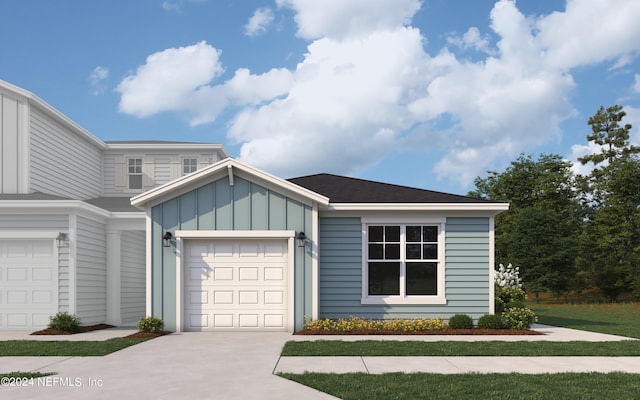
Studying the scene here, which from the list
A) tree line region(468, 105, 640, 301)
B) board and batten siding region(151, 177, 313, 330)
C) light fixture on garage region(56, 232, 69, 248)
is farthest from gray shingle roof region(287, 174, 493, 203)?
tree line region(468, 105, 640, 301)

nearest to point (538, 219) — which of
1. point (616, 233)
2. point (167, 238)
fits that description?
point (616, 233)

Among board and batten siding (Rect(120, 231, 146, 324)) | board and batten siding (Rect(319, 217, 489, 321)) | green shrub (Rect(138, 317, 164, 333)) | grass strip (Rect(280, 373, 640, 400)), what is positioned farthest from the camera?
board and batten siding (Rect(120, 231, 146, 324))

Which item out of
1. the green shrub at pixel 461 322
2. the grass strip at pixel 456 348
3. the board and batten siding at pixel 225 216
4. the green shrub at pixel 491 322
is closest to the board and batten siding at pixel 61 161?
the board and batten siding at pixel 225 216

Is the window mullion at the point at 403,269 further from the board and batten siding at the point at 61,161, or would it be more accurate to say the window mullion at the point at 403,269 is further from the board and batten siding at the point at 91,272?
the board and batten siding at the point at 61,161

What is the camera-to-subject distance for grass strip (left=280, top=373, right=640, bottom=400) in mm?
7023

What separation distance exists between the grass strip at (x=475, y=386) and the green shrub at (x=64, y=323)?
27.8ft

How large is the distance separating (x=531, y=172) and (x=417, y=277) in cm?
3515

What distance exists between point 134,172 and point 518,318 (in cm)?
1537

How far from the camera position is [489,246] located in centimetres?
1491

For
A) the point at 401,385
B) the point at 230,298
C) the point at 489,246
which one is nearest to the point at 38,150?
the point at 230,298

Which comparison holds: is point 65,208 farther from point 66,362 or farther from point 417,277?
point 417,277

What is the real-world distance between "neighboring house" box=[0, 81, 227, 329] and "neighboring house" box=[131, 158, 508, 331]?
272 cm

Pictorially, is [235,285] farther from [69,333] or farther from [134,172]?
[134,172]

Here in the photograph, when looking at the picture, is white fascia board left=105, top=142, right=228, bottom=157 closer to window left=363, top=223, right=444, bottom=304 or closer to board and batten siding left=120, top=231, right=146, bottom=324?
board and batten siding left=120, top=231, right=146, bottom=324
